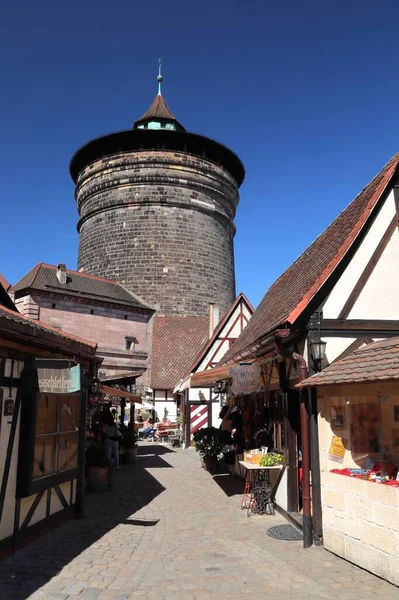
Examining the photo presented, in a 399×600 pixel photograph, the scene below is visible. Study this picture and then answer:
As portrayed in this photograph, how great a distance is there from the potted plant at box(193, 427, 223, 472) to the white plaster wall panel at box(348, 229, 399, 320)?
7118mm

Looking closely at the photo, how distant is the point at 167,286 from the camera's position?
110 feet

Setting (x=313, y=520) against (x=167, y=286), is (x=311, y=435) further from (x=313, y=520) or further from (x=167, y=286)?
(x=167, y=286)

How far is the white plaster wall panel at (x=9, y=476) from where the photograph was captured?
18.8 ft

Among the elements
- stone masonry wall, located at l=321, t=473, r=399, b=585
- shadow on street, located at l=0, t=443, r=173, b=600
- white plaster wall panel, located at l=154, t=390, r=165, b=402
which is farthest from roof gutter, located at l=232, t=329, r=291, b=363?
white plaster wall panel, located at l=154, t=390, r=165, b=402

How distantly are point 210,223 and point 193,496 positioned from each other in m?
27.5

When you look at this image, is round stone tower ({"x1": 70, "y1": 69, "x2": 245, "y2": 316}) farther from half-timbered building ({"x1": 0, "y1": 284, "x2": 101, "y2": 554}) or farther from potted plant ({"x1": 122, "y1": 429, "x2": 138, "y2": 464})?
half-timbered building ({"x1": 0, "y1": 284, "x2": 101, "y2": 554})

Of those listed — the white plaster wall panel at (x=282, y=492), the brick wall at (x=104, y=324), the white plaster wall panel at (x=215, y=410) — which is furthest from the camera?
the brick wall at (x=104, y=324)

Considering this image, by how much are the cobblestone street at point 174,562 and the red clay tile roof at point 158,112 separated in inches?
1397

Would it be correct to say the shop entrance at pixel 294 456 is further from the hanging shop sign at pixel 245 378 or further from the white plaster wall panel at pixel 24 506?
the white plaster wall panel at pixel 24 506

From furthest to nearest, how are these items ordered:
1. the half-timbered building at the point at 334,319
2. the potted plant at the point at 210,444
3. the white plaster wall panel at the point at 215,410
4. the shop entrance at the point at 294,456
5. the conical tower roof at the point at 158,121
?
1. the conical tower roof at the point at 158,121
2. the white plaster wall panel at the point at 215,410
3. the potted plant at the point at 210,444
4. the shop entrance at the point at 294,456
5. the half-timbered building at the point at 334,319

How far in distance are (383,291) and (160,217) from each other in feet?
91.4

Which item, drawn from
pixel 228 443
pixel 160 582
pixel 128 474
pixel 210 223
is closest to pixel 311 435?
pixel 160 582

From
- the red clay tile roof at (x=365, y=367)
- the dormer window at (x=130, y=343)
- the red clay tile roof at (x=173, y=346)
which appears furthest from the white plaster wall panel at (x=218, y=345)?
the red clay tile roof at (x=365, y=367)

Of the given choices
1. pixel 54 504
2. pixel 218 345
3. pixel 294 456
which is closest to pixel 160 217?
pixel 218 345
